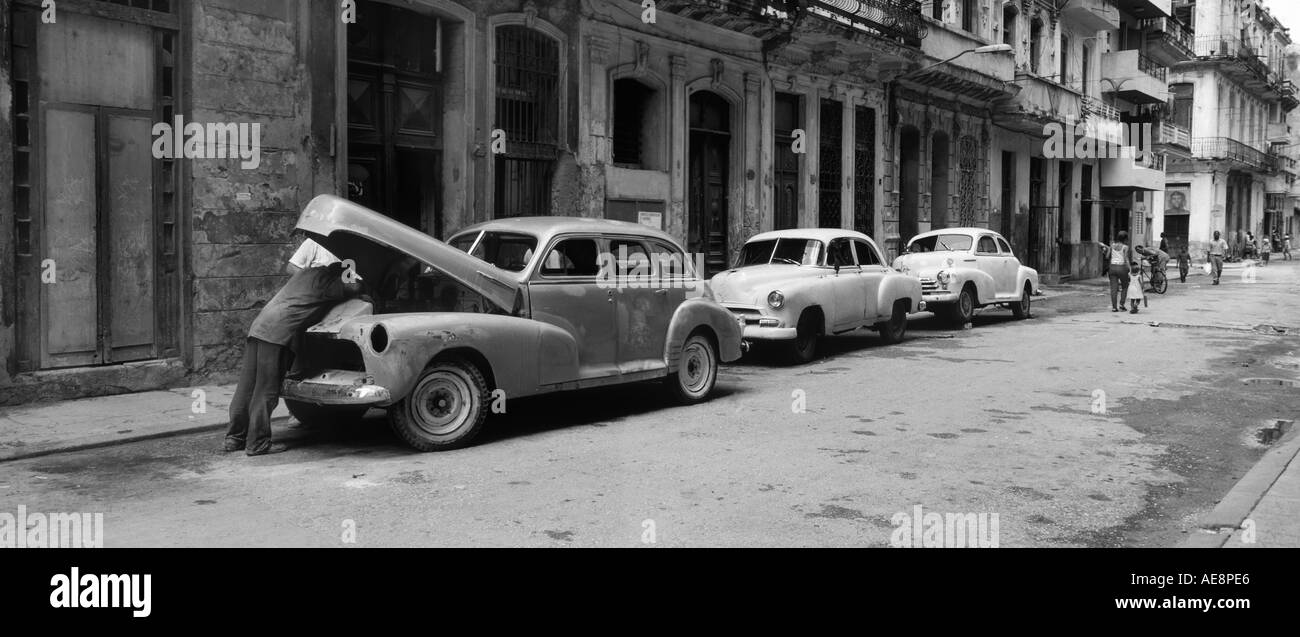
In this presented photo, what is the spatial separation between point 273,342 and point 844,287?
27.3 ft

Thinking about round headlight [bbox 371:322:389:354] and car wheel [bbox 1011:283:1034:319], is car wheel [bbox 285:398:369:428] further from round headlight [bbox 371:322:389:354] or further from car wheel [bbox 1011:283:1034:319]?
car wheel [bbox 1011:283:1034:319]

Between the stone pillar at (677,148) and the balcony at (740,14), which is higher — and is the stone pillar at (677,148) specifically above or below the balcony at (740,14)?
below

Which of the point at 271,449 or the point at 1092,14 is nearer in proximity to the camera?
the point at 271,449

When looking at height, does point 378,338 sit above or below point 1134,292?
below

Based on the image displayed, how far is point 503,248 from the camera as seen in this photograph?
8.79 meters

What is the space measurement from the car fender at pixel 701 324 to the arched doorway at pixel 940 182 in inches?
728

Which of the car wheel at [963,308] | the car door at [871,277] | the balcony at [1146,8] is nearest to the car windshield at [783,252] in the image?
the car door at [871,277]

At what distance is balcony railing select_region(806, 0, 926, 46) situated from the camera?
20.5 m

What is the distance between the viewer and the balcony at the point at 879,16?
2044 centimetres

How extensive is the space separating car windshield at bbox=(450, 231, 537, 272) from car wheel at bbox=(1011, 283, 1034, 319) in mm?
13481

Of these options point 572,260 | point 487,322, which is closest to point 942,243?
point 572,260

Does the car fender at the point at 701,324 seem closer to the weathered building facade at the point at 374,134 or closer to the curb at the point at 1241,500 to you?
the curb at the point at 1241,500

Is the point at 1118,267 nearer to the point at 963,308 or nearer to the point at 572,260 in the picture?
the point at 963,308

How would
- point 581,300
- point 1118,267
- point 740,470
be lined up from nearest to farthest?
point 740,470
point 581,300
point 1118,267
